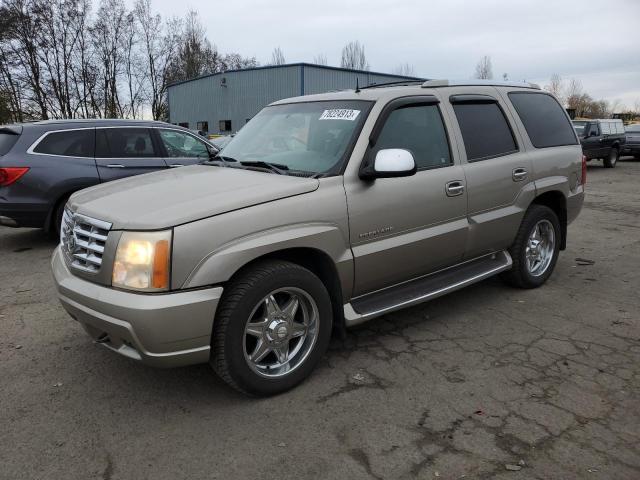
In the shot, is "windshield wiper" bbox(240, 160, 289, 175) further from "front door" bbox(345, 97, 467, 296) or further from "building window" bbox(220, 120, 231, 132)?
"building window" bbox(220, 120, 231, 132)

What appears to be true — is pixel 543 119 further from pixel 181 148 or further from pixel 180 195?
pixel 181 148

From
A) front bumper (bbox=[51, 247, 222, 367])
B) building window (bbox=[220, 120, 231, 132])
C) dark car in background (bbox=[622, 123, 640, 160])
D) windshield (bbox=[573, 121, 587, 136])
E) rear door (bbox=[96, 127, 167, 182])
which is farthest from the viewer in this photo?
building window (bbox=[220, 120, 231, 132])

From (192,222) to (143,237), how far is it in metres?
0.26

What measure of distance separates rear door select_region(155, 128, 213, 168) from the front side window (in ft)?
15.3

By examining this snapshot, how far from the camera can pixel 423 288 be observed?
3.89 metres

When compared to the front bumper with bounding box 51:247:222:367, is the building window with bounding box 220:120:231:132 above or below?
above

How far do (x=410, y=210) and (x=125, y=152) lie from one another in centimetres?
523

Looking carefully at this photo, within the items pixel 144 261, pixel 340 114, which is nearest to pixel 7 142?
pixel 340 114

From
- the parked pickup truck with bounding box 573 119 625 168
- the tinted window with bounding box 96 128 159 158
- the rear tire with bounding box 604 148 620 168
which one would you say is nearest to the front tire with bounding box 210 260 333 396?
the tinted window with bounding box 96 128 159 158

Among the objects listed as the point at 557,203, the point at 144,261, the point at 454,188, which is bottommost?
the point at 557,203

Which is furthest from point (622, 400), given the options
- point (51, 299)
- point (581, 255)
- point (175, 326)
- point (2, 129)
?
point (2, 129)

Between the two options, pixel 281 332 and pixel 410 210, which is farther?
pixel 410 210

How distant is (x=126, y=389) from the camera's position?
128 inches

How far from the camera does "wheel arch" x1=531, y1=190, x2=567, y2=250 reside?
506cm
